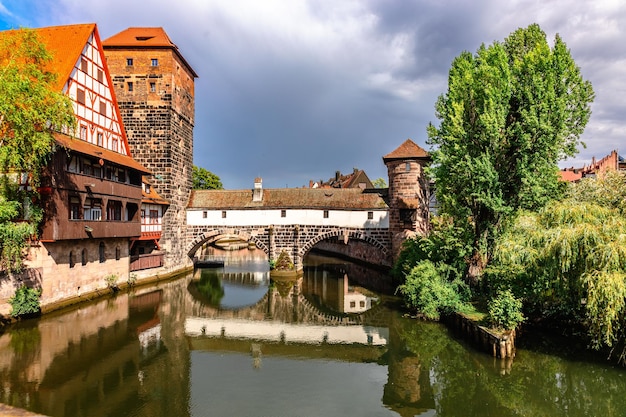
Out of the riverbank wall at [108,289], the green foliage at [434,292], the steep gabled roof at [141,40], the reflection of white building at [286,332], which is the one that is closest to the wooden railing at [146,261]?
the riverbank wall at [108,289]

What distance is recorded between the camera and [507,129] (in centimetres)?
1772

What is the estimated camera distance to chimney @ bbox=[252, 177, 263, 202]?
32572 millimetres

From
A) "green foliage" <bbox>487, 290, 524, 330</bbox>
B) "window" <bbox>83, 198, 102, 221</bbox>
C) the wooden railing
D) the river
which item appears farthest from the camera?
the wooden railing

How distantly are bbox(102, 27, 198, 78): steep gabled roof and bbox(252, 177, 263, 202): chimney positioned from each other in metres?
11.1

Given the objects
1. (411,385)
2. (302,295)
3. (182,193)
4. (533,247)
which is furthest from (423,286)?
(182,193)

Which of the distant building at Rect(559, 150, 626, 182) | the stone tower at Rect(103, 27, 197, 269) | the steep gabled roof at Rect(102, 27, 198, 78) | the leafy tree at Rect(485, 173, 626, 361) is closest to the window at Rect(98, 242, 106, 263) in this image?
the stone tower at Rect(103, 27, 197, 269)

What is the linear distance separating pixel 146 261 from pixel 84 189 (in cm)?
929

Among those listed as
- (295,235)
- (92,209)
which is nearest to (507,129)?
(295,235)

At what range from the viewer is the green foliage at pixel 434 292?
17.6m

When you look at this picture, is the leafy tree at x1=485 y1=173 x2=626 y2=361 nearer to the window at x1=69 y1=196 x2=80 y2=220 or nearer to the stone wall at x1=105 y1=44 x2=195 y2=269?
the window at x1=69 y1=196 x2=80 y2=220

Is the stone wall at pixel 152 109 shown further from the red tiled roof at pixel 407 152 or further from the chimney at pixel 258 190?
the red tiled roof at pixel 407 152

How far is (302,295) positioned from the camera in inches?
972

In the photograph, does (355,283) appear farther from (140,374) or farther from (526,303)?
(140,374)

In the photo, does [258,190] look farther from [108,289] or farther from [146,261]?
[108,289]
